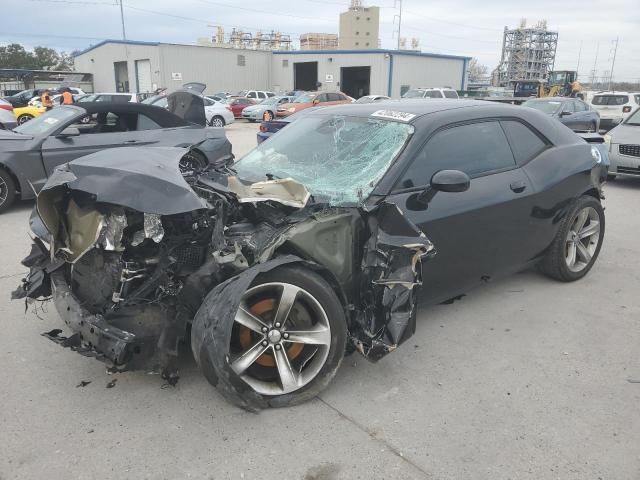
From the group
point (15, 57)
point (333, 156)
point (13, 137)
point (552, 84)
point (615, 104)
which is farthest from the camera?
point (15, 57)

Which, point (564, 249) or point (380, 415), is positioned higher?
point (564, 249)

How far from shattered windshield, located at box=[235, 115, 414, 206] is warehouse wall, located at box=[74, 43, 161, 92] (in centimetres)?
3907

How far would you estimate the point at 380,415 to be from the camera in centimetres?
272

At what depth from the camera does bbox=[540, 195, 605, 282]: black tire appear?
14.0 ft

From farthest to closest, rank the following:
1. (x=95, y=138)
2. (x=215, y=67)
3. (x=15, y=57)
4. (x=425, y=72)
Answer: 1. (x=15, y=57)
2. (x=425, y=72)
3. (x=215, y=67)
4. (x=95, y=138)

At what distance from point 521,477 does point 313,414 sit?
107 cm

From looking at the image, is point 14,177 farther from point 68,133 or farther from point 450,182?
point 450,182

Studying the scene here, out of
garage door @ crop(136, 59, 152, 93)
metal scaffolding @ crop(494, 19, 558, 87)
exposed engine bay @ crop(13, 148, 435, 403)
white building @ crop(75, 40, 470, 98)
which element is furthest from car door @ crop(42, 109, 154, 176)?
metal scaffolding @ crop(494, 19, 558, 87)

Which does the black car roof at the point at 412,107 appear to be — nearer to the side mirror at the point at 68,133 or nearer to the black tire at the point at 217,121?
the side mirror at the point at 68,133

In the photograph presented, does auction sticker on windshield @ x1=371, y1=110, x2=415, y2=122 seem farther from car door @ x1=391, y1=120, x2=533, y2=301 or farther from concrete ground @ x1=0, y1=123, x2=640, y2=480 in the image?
concrete ground @ x1=0, y1=123, x2=640, y2=480

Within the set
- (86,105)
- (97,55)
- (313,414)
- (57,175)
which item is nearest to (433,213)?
(313,414)

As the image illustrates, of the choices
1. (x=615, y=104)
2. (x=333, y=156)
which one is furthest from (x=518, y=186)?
(x=615, y=104)

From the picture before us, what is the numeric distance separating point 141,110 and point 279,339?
6.45 metres

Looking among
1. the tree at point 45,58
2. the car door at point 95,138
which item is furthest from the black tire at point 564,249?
the tree at point 45,58
